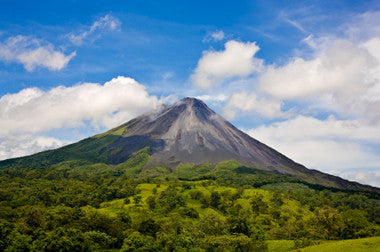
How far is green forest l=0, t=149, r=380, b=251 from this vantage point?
54.6 meters

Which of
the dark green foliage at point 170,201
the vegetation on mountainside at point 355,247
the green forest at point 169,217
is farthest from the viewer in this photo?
the dark green foliage at point 170,201

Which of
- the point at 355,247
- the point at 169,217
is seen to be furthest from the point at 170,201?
the point at 355,247

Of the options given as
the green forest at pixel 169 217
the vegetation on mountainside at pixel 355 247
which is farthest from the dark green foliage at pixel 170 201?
the vegetation on mountainside at pixel 355 247

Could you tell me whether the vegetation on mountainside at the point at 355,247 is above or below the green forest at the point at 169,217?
above

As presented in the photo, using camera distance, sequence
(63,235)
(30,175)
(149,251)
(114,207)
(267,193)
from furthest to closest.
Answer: (30,175) < (267,193) < (114,207) < (63,235) < (149,251)

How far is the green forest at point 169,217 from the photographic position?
54.6m

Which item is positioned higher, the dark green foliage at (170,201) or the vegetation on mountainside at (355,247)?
the vegetation on mountainside at (355,247)

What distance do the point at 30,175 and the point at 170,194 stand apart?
112 meters

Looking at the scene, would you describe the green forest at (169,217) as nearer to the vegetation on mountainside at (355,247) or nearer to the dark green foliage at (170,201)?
the dark green foliage at (170,201)

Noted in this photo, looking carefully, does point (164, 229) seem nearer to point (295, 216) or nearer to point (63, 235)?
point (63, 235)

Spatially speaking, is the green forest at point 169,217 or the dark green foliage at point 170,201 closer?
the green forest at point 169,217

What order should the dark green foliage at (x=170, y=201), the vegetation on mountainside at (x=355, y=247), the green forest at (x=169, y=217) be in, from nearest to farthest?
the vegetation on mountainside at (x=355, y=247)
the green forest at (x=169, y=217)
the dark green foliage at (x=170, y=201)

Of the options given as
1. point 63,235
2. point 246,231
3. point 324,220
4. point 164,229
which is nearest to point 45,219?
point 63,235

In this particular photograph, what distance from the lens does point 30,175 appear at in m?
185
